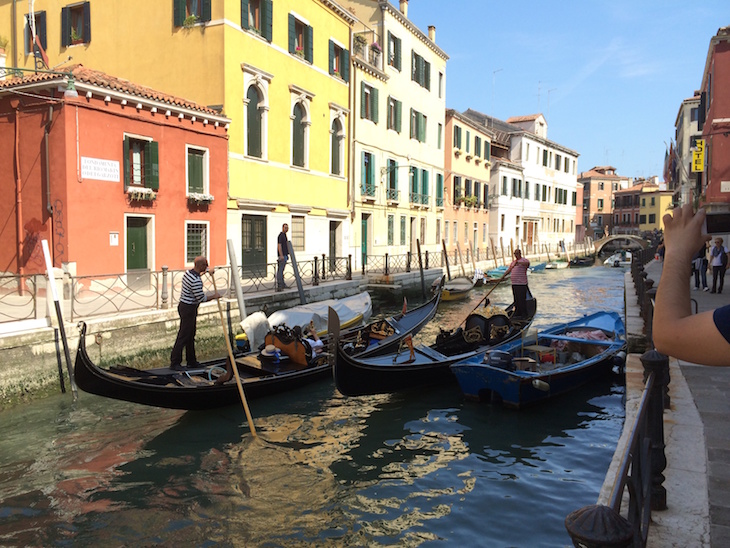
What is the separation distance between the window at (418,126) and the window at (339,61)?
5886 millimetres

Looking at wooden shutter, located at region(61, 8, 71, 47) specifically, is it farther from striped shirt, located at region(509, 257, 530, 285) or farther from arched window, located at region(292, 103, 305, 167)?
striped shirt, located at region(509, 257, 530, 285)

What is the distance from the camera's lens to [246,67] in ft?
47.2

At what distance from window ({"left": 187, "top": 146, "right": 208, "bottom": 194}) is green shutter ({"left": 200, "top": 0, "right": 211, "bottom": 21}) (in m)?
3.08

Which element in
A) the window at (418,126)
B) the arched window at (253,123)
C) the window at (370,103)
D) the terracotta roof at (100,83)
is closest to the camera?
the terracotta roof at (100,83)

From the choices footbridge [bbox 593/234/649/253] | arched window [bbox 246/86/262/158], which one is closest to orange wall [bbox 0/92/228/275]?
arched window [bbox 246/86/262/158]

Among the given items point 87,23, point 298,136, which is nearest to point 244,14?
point 298,136

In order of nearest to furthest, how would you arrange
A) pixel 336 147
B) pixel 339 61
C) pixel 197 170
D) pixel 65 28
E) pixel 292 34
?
pixel 197 170 < pixel 65 28 < pixel 292 34 < pixel 339 61 < pixel 336 147

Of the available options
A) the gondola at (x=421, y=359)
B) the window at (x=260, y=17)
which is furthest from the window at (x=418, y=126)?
the gondola at (x=421, y=359)

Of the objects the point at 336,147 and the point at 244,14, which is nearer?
the point at 244,14

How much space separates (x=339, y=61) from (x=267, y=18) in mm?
4064

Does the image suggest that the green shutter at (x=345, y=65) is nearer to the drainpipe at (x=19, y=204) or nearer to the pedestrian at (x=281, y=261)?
the pedestrian at (x=281, y=261)

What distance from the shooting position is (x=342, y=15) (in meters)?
18.4

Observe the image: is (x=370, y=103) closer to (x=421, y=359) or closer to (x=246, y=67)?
(x=246, y=67)

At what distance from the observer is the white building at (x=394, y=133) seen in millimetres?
20672
